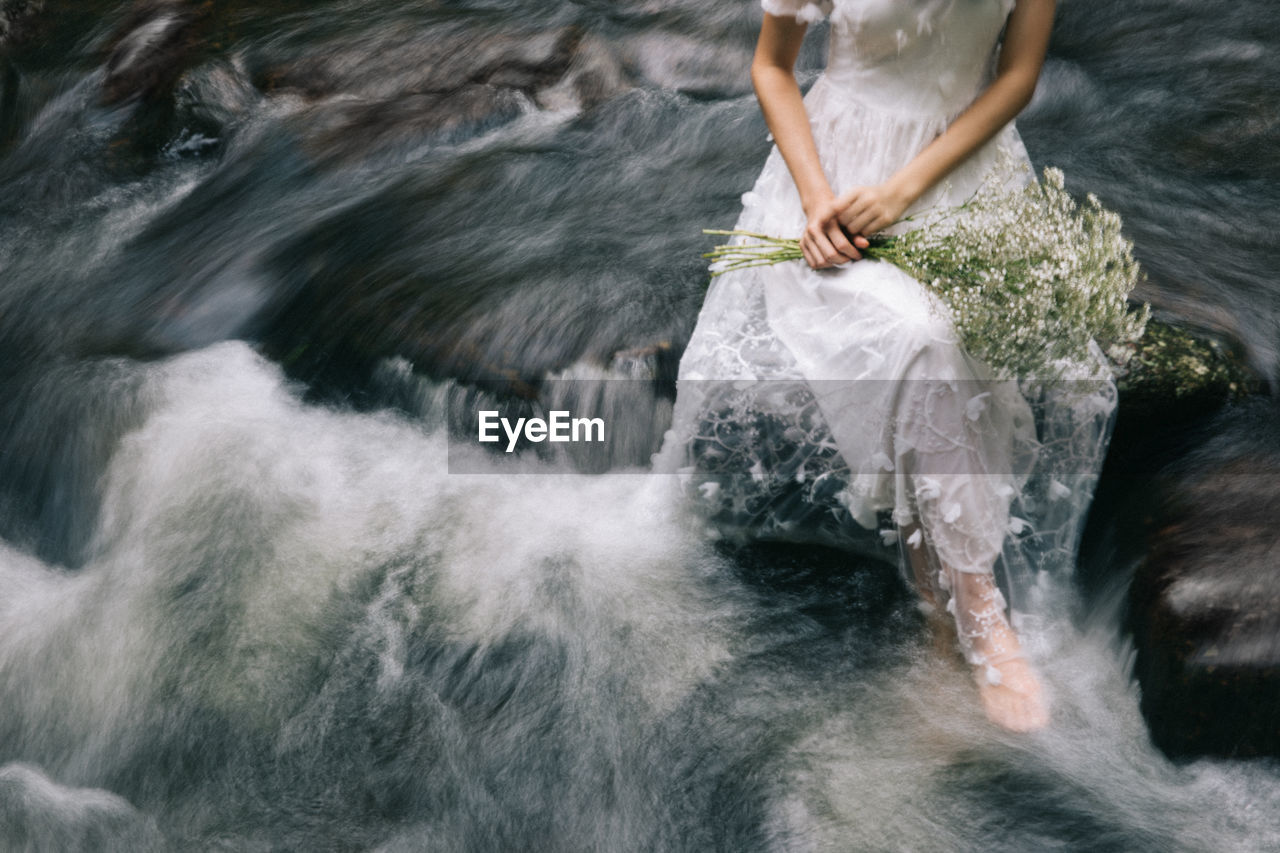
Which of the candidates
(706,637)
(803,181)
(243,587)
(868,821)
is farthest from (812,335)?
(243,587)

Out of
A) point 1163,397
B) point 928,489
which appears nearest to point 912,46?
point 928,489

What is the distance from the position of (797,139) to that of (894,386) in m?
0.77

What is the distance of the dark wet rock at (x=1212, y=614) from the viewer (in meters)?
2.62

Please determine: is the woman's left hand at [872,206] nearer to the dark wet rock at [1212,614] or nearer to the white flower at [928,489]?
the white flower at [928,489]

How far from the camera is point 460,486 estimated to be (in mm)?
3699

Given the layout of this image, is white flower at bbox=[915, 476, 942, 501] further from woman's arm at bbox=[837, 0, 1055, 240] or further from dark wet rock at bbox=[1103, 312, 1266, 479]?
dark wet rock at bbox=[1103, 312, 1266, 479]

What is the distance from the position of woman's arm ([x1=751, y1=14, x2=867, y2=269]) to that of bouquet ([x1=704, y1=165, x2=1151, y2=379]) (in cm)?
20

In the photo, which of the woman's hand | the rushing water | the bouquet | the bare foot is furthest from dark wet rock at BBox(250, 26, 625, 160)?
the bare foot

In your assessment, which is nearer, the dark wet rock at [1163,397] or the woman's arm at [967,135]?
the woman's arm at [967,135]

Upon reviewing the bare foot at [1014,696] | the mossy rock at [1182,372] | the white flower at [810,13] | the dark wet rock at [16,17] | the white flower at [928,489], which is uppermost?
the dark wet rock at [16,17]

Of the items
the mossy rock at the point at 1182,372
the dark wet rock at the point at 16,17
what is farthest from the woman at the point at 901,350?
the dark wet rock at the point at 16,17

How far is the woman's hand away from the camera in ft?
8.87

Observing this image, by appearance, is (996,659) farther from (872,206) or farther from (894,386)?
(872,206)

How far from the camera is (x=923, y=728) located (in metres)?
2.79
